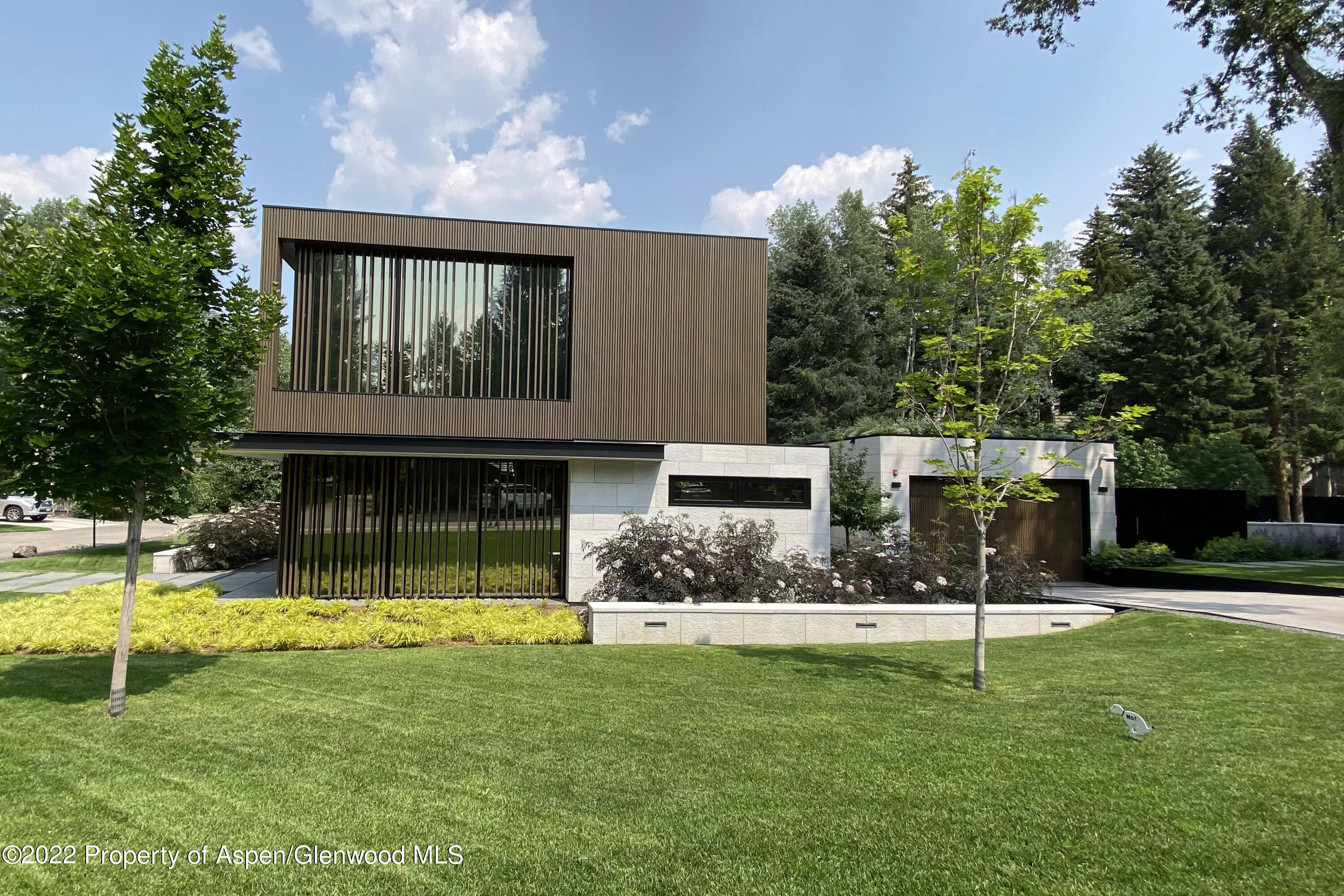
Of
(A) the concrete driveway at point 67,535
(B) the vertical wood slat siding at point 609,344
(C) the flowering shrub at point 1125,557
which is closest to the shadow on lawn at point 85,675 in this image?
A: (B) the vertical wood slat siding at point 609,344

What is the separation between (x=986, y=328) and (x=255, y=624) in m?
9.22

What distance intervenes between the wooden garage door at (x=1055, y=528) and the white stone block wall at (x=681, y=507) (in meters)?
5.13

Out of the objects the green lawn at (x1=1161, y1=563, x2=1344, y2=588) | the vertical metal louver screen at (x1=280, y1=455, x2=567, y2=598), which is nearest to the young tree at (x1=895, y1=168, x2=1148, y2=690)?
the vertical metal louver screen at (x1=280, y1=455, x2=567, y2=598)

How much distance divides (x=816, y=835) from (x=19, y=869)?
379 cm

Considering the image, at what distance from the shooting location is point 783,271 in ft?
92.5

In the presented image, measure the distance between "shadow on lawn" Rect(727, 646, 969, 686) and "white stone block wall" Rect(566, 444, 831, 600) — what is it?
4.05 metres

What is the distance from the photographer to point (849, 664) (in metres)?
7.64

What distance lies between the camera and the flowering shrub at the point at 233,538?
16281mm

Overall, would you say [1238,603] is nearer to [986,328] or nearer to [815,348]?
[986,328]

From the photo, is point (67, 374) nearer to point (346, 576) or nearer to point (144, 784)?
point (144, 784)

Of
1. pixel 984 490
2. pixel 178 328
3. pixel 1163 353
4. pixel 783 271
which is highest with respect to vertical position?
pixel 783 271

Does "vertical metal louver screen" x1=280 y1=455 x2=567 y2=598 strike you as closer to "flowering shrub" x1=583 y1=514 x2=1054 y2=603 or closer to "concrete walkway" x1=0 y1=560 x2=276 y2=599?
"concrete walkway" x1=0 y1=560 x2=276 y2=599

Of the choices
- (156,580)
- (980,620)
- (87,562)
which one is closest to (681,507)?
(980,620)

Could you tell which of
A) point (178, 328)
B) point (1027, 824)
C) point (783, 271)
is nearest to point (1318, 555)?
point (783, 271)
